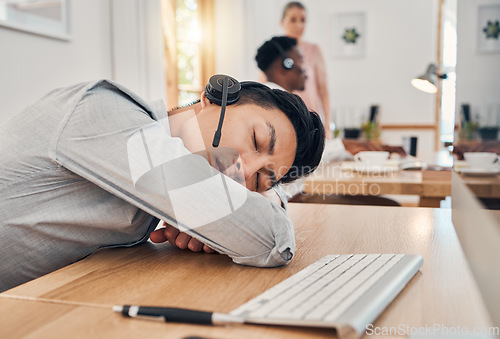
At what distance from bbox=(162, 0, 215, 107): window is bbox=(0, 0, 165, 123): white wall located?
2.38ft

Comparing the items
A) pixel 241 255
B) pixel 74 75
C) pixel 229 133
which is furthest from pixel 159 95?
pixel 241 255

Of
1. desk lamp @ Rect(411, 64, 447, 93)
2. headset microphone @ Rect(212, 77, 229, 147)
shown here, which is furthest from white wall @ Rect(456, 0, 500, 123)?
desk lamp @ Rect(411, 64, 447, 93)

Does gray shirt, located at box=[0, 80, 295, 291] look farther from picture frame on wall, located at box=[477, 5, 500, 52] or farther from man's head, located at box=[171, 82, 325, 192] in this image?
picture frame on wall, located at box=[477, 5, 500, 52]

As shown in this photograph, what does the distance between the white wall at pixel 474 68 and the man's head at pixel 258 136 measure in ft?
1.16

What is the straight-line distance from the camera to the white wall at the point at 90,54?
2.13m

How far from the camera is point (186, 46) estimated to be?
4.40m

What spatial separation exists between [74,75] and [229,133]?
Result: 6.16ft

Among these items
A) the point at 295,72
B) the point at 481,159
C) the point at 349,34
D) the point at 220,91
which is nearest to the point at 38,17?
the point at 295,72

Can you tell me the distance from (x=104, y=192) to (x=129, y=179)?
0.14 m

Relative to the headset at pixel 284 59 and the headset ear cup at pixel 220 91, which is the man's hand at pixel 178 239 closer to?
the headset ear cup at pixel 220 91

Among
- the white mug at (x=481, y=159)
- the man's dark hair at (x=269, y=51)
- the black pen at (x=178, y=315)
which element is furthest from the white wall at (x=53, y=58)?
the white mug at (x=481, y=159)

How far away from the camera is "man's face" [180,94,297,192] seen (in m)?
0.97

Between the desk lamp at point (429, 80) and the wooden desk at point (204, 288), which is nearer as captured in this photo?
the wooden desk at point (204, 288)

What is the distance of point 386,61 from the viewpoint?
19.6 ft
